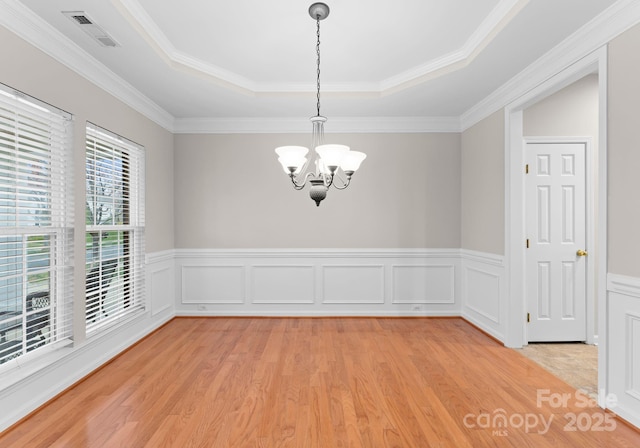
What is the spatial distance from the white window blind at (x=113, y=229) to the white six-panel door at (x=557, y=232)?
171 inches

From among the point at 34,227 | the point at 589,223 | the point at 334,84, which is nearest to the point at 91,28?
the point at 34,227

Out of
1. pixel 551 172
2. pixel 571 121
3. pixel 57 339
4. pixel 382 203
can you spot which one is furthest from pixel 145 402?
pixel 571 121

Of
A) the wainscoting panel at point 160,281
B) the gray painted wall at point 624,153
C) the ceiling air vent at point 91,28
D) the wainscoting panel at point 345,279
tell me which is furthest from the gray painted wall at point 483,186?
the wainscoting panel at point 160,281

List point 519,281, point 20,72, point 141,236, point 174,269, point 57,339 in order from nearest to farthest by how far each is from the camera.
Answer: point 20,72, point 57,339, point 519,281, point 141,236, point 174,269

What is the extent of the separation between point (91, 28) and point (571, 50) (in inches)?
145

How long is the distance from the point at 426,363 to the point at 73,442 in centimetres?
277

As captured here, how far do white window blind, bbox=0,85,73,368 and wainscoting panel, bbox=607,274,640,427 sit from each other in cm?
403

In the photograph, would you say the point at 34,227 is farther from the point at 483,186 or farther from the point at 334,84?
the point at 483,186

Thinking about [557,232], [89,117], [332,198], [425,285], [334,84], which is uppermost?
[334,84]

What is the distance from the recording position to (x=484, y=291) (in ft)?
14.5

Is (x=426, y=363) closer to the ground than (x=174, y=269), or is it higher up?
closer to the ground

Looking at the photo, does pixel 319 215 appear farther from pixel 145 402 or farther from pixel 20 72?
pixel 20 72

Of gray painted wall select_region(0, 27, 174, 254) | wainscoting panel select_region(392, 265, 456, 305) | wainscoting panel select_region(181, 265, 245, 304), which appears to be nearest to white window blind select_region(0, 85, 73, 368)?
gray painted wall select_region(0, 27, 174, 254)

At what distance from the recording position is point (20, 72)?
2473 millimetres
